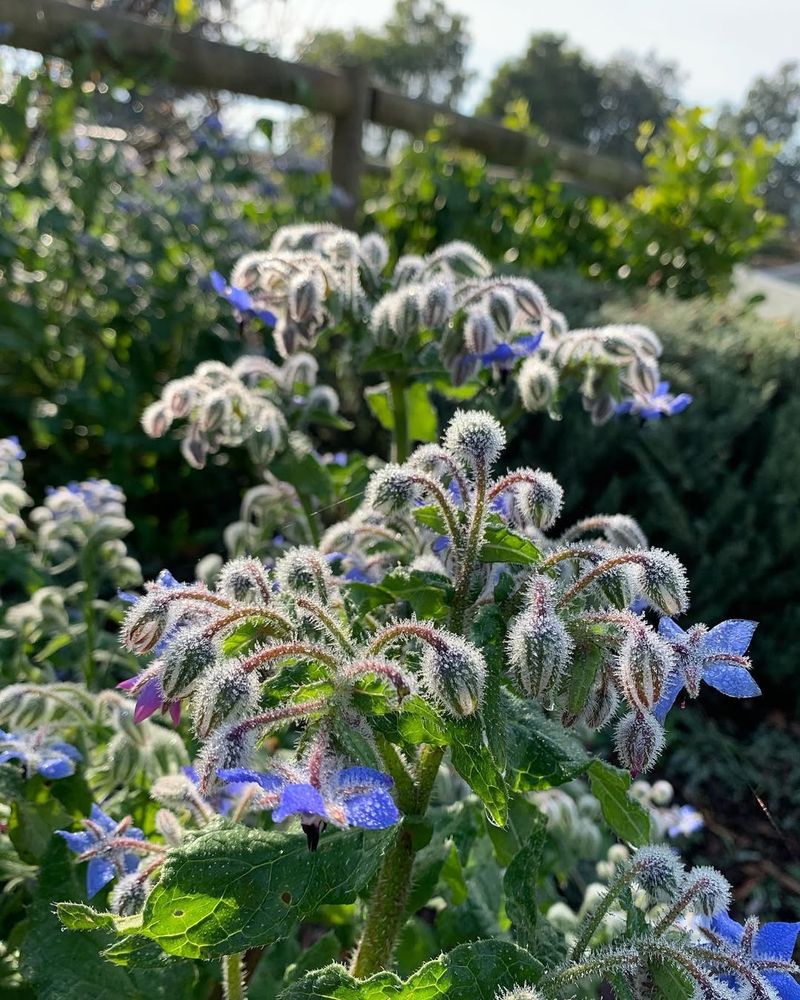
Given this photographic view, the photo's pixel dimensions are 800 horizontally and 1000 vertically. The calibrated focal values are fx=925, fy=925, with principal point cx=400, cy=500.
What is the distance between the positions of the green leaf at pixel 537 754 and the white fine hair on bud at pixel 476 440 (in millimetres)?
235

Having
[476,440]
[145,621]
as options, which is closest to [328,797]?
[145,621]

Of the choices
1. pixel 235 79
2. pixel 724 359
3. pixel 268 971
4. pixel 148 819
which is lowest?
pixel 268 971

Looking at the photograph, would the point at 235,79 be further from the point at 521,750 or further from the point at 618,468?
the point at 521,750

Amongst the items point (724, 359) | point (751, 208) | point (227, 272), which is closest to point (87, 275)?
point (227, 272)

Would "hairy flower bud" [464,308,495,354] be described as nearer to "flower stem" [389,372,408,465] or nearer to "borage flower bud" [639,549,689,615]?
"flower stem" [389,372,408,465]

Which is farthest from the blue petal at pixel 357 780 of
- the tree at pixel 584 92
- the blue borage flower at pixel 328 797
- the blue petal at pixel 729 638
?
the tree at pixel 584 92

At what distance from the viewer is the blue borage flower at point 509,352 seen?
1274 millimetres

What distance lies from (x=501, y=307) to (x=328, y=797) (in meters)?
0.76

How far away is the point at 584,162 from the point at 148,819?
6.14 m

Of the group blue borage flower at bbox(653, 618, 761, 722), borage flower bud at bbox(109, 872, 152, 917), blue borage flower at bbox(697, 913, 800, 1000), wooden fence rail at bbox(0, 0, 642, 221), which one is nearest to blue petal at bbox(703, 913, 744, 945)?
blue borage flower at bbox(697, 913, 800, 1000)

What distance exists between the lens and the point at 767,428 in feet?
10.2

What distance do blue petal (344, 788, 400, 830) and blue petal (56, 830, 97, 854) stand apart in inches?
17.5

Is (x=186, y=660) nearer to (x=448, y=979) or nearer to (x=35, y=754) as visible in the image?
(x=448, y=979)

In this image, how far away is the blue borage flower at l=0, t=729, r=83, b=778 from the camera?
1.09 metres
